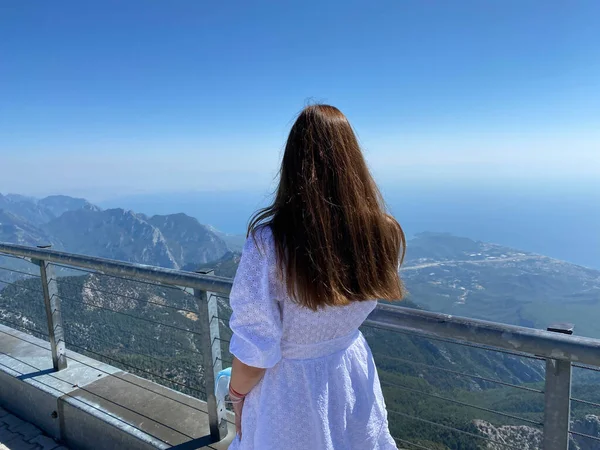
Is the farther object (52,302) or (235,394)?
(52,302)

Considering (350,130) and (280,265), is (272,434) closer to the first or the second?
(280,265)

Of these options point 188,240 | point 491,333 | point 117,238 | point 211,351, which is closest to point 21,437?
point 211,351

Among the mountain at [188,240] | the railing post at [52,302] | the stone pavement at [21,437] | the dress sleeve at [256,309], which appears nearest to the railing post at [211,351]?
the dress sleeve at [256,309]

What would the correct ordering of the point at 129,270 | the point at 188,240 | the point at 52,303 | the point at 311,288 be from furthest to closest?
the point at 188,240 < the point at 52,303 < the point at 129,270 < the point at 311,288

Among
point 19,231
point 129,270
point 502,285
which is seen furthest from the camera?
point 19,231

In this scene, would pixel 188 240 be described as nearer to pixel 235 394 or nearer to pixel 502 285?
pixel 502 285

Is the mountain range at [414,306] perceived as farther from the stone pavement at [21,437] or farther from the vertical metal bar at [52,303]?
the stone pavement at [21,437]

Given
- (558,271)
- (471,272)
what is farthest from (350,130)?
(558,271)
